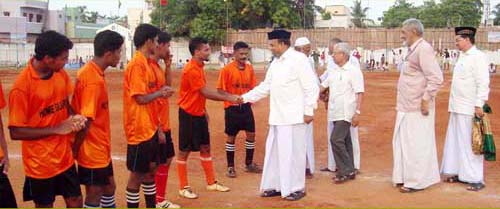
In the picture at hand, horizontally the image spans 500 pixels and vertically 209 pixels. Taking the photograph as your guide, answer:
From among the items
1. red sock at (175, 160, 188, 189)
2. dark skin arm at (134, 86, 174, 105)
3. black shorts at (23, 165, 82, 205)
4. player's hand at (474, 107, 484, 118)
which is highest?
dark skin arm at (134, 86, 174, 105)

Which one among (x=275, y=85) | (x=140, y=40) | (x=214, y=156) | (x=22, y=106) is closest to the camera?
(x=22, y=106)

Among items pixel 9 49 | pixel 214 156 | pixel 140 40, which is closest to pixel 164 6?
pixel 9 49

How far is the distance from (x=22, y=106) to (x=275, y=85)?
10.9ft

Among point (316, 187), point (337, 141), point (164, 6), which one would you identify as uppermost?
point (164, 6)

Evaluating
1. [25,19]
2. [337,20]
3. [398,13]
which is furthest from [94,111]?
[337,20]

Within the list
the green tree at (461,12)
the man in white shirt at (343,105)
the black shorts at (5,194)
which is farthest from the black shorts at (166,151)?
the green tree at (461,12)

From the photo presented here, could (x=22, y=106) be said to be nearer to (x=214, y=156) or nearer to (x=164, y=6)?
(x=214, y=156)

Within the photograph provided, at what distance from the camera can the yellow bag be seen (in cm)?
695

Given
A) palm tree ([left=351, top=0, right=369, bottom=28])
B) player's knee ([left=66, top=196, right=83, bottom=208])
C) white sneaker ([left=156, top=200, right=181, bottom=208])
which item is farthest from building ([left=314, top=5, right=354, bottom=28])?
player's knee ([left=66, top=196, right=83, bottom=208])

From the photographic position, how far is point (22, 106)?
3.95m

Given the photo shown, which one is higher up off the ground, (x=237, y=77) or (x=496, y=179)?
(x=237, y=77)

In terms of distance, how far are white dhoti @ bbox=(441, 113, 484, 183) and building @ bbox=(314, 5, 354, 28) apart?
58.9m

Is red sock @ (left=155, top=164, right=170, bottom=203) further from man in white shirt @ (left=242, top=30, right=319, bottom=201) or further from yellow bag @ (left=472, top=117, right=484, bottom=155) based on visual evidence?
yellow bag @ (left=472, top=117, right=484, bottom=155)

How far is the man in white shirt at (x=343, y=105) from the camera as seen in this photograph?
24.4ft
